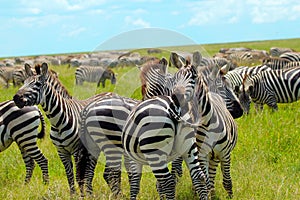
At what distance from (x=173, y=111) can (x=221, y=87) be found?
2520 mm

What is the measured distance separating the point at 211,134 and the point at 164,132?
3.07ft

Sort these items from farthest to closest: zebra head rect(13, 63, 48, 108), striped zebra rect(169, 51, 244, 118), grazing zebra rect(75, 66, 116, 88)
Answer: grazing zebra rect(75, 66, 116, 88)
striped zebra rect(169, 51, 244, 118)
zebra head rect(13, 63, 48, 108)

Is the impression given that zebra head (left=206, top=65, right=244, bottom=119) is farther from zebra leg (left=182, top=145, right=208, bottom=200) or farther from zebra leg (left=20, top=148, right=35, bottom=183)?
zebra leg (left=20, top=148, right=35, bottom=183)

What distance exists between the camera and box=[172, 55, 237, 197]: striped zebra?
4.84 m

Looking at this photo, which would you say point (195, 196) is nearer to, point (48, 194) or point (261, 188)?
point (261, 188)

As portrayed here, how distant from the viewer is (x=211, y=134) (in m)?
5.04

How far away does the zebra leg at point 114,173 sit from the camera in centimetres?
544

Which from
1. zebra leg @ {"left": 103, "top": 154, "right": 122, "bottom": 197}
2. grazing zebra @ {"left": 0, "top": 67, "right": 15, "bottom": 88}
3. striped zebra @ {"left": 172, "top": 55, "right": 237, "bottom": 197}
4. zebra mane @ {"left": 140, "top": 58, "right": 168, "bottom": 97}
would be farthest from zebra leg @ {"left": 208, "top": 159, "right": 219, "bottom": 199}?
grazing zebra @ {"left": 0, "top": 67, "right": 15, "bottom": 88}

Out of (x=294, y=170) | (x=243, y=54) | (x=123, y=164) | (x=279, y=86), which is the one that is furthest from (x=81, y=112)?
(x=243, y=54)

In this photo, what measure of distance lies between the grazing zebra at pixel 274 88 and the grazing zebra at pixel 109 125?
6.70 m

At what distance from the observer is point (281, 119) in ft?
31.7

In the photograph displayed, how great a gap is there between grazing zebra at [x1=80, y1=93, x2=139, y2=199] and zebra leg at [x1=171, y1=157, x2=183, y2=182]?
0.85 meters

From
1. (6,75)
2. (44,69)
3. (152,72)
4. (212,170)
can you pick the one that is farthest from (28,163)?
(6,75)

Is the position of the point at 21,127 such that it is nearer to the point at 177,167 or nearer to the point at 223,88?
the point at 177,167
